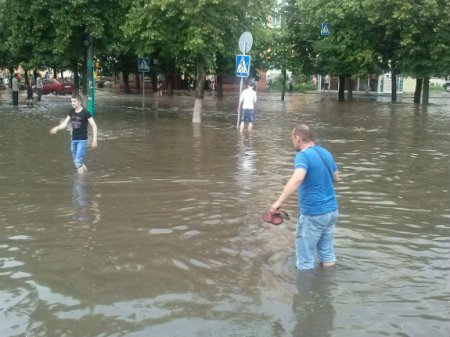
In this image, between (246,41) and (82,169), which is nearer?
(82,169)

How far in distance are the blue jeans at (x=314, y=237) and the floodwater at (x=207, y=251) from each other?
0.13 meters

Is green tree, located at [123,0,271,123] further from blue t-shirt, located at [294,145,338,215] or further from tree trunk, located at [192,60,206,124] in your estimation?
blue t-shirt, located at [294,145,338,215]

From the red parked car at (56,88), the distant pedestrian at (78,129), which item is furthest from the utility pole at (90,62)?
the red parked car at (56,88)

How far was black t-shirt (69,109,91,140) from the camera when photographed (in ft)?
33.9

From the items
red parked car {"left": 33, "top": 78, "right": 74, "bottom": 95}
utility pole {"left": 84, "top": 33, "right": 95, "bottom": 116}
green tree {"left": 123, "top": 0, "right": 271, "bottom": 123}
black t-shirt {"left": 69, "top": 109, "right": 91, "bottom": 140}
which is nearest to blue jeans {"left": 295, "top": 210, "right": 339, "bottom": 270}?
black t-shirt {"left": 69, "top": 109, "right": 91, "bottom": 140}

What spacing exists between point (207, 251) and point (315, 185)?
1588 millimetres

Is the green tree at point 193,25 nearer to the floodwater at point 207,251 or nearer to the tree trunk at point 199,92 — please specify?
the tree trunk at point 199,92

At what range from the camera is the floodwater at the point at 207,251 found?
4523mm

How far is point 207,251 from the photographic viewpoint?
6.11 m

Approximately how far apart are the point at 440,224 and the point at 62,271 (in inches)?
186

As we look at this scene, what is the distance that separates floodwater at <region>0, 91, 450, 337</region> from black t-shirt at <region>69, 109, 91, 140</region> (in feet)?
2.41

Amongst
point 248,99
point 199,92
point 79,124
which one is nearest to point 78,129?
point 79,124

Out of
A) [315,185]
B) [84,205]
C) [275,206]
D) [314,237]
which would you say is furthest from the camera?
[84,205]

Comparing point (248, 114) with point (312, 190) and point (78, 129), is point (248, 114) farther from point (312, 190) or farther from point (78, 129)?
point (312, 190)
